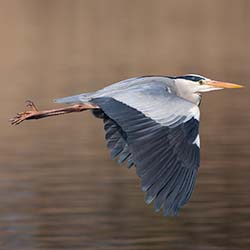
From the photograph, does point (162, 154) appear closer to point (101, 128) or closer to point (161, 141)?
point (161, 141)

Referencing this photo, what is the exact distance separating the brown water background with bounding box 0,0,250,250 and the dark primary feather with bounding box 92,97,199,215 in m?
2.83

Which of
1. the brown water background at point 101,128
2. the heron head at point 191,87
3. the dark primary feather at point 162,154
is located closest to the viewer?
Result: the dark primary feather at point 162,154

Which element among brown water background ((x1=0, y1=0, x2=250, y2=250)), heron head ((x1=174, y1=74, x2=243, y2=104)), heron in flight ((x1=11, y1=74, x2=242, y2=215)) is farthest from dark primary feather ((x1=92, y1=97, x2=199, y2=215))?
brown water background ((x1=0, y1=0, x2=250, y2=250))

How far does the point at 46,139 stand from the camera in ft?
51.6

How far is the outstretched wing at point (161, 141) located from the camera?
7.48 meters

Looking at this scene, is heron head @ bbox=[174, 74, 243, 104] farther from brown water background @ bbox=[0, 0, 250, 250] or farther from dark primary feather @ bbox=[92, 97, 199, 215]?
brown water background @ bbox=[0, 0, 250, 250]

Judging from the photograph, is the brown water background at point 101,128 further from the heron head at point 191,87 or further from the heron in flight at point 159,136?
the heron in flight at point 159,136

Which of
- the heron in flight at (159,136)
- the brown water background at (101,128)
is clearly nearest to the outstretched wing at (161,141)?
the heron in flight at (159,136)

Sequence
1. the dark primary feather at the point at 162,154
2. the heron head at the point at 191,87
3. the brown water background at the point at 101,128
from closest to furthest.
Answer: the dark primary feather at the point at 162,154 → the heron head at the point at 191,87 → the brown water background at the point at 101,128

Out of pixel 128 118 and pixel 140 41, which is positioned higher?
pixel 128 118

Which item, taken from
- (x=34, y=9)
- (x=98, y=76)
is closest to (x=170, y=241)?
(x=98, y=76)

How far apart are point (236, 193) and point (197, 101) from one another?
3541 millimetres

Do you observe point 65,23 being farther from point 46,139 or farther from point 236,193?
point 236,193

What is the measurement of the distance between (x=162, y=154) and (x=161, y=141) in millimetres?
94
